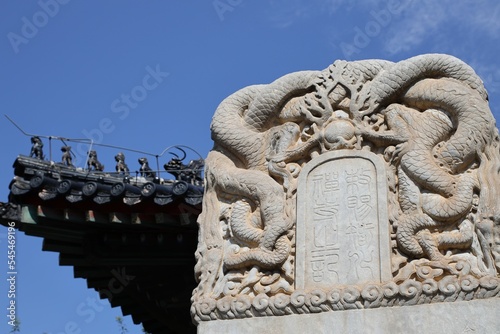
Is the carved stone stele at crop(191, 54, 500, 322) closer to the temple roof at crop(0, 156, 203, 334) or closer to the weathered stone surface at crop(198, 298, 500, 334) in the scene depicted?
the weathered stone surface at crop(198, 298, 500, 334)

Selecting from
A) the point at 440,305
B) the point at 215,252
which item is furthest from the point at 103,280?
the point at 440,305

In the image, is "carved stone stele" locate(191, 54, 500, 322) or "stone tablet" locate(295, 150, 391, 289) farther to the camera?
"stone tablet" locate(295, 150, 391, 289)

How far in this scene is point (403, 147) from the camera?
5.42 m

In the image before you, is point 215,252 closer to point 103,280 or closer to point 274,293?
point 274,293

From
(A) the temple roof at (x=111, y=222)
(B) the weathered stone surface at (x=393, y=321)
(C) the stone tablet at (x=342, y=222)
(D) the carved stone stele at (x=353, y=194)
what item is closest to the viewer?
(B) the weathered stone surface at (x=393, y=321)

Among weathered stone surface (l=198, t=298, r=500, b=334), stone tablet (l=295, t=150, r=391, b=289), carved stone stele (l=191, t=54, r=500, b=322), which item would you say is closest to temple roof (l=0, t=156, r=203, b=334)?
carved stone stele (l=191, t=54, r=500, b=322)

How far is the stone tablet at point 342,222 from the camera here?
5180 millimetres

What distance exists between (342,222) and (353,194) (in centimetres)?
21

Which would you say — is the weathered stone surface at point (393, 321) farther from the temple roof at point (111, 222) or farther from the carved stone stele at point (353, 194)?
the temple roof at point (111, 222)

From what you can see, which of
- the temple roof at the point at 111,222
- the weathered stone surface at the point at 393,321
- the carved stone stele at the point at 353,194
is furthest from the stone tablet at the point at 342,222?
the temple roof at the point at 111,222

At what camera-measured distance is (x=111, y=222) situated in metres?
7.66

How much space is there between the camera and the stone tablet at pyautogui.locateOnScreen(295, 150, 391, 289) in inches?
204

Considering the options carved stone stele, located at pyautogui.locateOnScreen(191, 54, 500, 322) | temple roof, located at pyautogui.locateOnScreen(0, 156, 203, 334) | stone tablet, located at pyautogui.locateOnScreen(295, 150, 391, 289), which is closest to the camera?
carved stone stele, located at pyautogui.locateOnScreen(191, 54, 500, 322)

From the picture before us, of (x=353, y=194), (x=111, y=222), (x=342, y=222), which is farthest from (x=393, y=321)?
(x=111, y=222)
